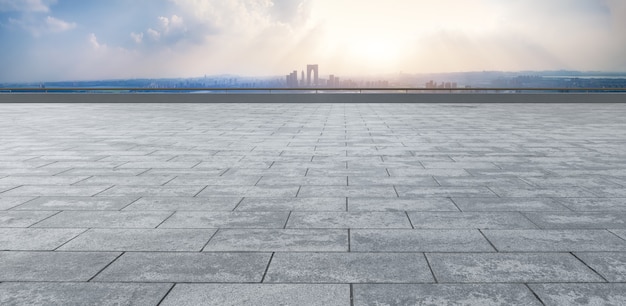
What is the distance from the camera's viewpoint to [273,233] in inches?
216

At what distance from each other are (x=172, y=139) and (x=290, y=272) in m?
10.3

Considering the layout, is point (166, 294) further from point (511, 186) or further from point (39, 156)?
point (39, 156)

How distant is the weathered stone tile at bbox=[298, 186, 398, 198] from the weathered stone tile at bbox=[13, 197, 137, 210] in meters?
2.41

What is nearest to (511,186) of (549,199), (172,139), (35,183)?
(549,199)

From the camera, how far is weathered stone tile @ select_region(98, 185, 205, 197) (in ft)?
24.3

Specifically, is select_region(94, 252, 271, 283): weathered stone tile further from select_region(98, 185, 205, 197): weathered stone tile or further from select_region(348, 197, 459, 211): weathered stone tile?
select_region(98, 185, 205, 197): weathered stone tile

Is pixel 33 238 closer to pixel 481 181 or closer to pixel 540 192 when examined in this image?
pixel 481 181

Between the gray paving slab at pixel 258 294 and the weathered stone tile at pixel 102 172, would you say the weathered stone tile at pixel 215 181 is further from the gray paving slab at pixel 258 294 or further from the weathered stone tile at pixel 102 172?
the gray paving slab at pixel 258 294

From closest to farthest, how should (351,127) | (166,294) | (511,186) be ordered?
(166,294) < (511,186) < (351,127)

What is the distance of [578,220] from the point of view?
592 cm

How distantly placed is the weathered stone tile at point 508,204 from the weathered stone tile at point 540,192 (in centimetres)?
24

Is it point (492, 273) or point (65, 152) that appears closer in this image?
point (492, 273)

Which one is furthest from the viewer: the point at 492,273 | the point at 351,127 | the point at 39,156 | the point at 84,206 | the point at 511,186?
the point at 351,127

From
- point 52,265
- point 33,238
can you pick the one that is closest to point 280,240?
point 52,265
